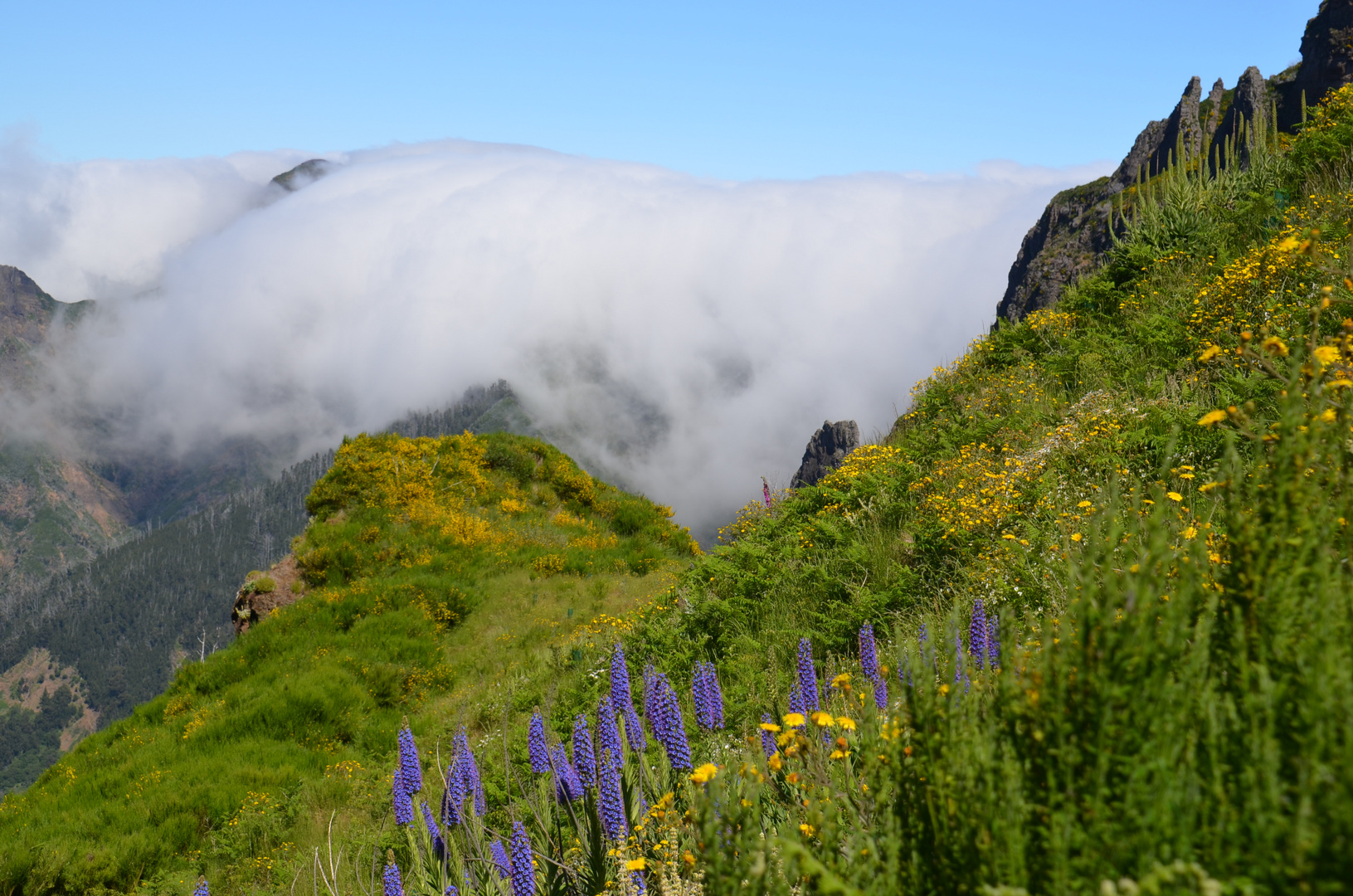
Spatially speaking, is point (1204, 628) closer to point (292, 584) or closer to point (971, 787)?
point (971, 787)

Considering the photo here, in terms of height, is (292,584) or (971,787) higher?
(971,787)

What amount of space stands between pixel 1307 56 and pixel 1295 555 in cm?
5581

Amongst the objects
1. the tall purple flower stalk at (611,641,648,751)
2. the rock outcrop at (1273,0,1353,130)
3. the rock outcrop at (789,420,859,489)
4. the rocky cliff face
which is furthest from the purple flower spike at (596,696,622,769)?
the rock outcrop at (1273,0,1353,130)

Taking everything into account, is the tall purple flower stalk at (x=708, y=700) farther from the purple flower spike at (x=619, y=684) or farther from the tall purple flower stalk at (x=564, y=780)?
the tall purple flower stalk at (x=564, y=780)

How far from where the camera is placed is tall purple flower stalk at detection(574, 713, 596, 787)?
10.7 feet

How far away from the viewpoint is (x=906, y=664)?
7.03 feet

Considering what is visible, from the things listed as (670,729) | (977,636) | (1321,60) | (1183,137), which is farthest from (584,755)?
(1321,60)

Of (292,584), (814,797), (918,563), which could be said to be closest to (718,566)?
(918,563)

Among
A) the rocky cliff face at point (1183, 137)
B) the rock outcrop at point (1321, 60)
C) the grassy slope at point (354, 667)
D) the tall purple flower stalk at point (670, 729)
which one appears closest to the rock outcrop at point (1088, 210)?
the rocky cliff face at point (1183, 137)

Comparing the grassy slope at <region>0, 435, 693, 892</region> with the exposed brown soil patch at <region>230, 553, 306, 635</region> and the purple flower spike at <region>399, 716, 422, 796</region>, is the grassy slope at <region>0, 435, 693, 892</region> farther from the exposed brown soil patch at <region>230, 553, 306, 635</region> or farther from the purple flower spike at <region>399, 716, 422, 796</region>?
the purple flower spike at <region>399, 716, 422, 796</region>

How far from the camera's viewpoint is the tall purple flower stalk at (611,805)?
124 inches

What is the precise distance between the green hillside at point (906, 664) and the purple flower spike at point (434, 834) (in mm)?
30

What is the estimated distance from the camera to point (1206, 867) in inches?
57.2

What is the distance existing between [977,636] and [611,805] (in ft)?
6.85
